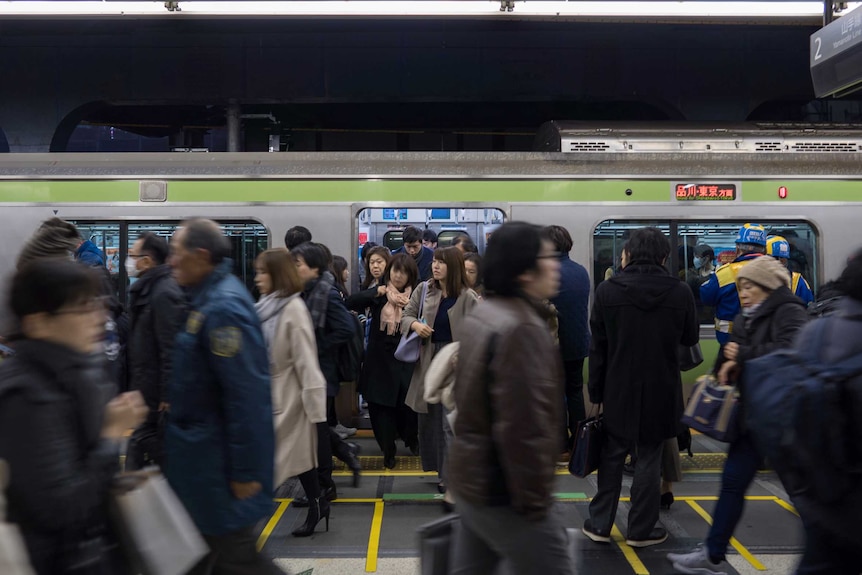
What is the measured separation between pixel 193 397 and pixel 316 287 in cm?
210

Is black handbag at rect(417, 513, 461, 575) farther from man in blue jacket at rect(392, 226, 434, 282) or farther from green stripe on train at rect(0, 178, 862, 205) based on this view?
green stripe on train at rect(0, 178, 862, 205)

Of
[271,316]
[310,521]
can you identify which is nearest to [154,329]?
[271,316]

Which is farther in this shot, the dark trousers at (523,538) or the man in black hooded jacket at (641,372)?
the man in black hooded jacket at (641,372)

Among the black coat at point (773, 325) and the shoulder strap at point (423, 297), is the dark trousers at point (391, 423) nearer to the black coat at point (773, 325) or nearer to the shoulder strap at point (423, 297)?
the shoulder strap at point (423, 297)

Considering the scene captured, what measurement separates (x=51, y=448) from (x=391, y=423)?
4021 mm

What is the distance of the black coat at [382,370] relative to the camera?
18.4ft

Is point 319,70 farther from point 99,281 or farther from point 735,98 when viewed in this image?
point 99,281

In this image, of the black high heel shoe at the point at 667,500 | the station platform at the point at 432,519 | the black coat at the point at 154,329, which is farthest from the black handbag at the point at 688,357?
the black coat at the point at 154,329

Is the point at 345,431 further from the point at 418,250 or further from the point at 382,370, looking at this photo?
the point at 418,250

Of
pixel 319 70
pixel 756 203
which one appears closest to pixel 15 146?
pixel 319 70

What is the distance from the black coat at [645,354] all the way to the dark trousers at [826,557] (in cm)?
166

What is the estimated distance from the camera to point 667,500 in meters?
5.05

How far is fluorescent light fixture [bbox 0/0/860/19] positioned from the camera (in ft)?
23.9

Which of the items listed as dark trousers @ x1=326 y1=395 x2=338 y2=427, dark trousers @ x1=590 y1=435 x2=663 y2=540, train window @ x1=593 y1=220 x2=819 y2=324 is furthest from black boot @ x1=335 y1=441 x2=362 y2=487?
train window @ x1=593 y1=220 x2=819 y2=324
